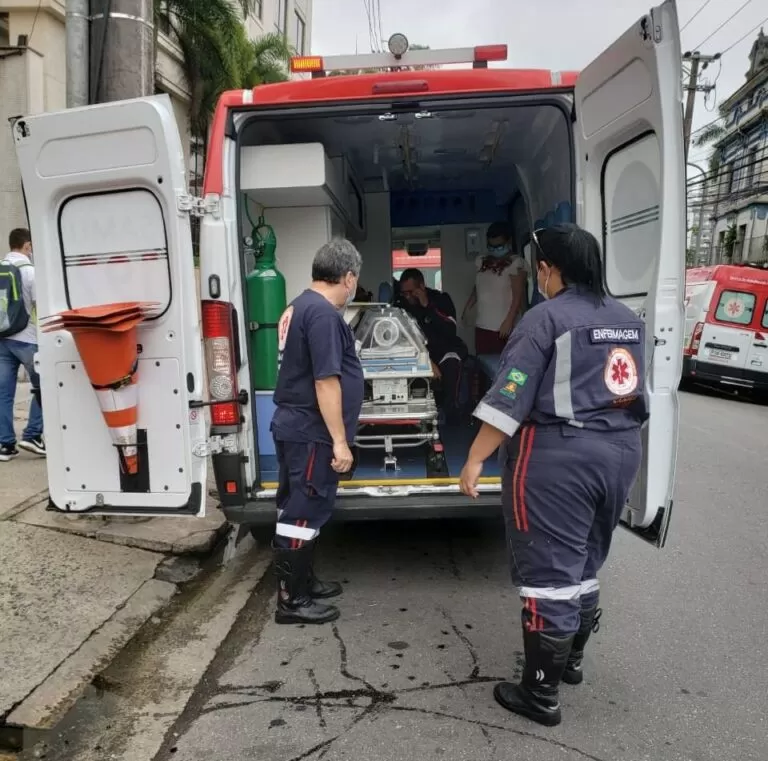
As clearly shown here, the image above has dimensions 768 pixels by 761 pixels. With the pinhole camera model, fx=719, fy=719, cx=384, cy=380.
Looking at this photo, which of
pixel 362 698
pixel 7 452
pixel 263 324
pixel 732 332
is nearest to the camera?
pixel 362 698

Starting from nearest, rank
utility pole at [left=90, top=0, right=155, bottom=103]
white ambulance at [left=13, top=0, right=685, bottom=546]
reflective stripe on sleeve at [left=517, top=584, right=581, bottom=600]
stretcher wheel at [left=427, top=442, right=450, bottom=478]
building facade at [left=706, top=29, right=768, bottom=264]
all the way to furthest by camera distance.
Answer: reflective stripe on sleeve at [left=517, top=584, right=581, bottom=600]
white ambulance at [left=13, top=0, right=685, bottom=546]
utility pole at [left=90, top=0, right=155, bottom=103]
stretcher wheel at [left=427, top=442, right=450, bottom=478]
building facade at [left=706, top=29, right=768, bottom=264]

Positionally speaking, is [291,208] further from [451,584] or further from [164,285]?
[451,584]

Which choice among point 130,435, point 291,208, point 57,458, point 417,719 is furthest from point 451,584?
point 291,208

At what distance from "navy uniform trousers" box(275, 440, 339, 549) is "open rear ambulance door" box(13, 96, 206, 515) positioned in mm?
409

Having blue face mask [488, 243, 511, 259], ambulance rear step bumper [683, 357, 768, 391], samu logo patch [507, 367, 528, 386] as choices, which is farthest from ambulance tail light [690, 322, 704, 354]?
samu logo patch [507, 367, 528, 386]

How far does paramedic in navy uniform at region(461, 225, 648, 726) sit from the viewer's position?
259 centimetres

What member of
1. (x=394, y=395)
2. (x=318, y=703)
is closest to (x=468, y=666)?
(x=318, y=703)

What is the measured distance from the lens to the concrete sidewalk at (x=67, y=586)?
296 cm

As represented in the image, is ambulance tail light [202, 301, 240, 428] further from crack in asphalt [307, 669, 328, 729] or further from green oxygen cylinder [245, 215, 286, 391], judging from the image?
crack in asphalt [307, 669, 328, 729]

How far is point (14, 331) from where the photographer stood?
18.8 ft

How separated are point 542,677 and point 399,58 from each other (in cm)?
313

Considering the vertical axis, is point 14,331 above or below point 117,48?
below

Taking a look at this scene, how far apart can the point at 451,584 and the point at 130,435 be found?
1.95m

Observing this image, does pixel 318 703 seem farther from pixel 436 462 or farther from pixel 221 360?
pixel 436 462
